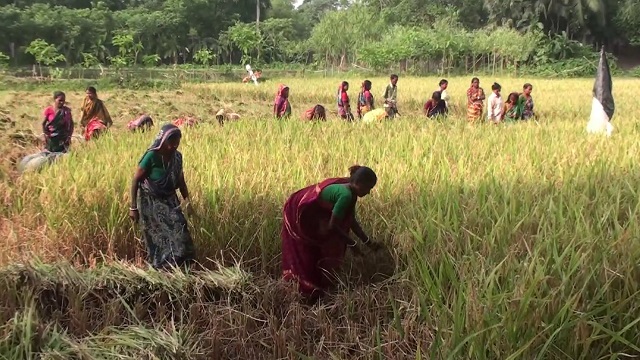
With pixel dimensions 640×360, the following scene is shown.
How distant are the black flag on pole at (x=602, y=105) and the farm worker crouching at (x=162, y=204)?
5104mm

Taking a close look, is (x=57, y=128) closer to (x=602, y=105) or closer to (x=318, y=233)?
(x=318, y=233)

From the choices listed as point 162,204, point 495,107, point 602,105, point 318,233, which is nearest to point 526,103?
point 495,107

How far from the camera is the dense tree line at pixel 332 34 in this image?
2739 cm

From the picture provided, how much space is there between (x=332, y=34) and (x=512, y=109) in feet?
85.8

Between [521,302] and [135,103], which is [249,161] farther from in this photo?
[135,103]

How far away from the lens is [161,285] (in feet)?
9.75

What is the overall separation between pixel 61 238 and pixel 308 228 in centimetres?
Answer: 161

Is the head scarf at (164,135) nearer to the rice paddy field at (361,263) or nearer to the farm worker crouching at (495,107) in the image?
the rice paddy field at (361,263)

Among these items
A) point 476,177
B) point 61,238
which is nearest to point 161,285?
point 61,238

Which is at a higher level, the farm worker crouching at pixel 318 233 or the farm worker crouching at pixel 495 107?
the farm worker crouching at pixel 495 107

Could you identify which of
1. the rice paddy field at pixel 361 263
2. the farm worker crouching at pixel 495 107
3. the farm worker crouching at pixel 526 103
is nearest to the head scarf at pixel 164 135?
the rice paddy field at pixel 361 263

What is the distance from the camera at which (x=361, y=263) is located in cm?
A: 331

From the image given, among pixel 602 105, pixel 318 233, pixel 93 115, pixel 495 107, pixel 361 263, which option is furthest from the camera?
pixel 495 107

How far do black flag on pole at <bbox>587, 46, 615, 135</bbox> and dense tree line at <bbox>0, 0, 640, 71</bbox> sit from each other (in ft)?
65.5
